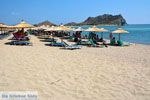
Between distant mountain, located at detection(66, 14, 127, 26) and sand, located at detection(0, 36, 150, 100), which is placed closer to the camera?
sand, located at detection(0, 36, 150, 100)

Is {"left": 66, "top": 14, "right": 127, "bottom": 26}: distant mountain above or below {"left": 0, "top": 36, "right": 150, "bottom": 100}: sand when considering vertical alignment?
above

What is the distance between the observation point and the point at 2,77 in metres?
5.01

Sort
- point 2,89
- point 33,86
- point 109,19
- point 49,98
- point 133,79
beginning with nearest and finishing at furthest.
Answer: point 49,98
point 2,89
point 33,86
point 133,79
point 109,19

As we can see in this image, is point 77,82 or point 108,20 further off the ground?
point 108,20

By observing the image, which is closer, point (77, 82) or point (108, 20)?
point (77, 82)

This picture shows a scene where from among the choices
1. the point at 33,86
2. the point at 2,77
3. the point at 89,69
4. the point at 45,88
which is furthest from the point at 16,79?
the point at 89,69

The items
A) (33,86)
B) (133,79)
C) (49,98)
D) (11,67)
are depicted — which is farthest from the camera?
(11,67)

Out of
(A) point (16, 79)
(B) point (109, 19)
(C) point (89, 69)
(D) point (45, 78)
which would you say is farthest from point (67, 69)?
(B) point (109, 19)

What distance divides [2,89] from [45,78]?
1283 millimetres

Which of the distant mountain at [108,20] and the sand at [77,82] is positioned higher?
the distant mountain at [108,20]

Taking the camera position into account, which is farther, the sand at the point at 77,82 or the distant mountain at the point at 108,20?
the distant mountain at the point at 108,20

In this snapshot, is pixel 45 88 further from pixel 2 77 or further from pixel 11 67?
pixel 11 67

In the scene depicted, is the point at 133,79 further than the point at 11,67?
No

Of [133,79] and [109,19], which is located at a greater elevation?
[109,19]
